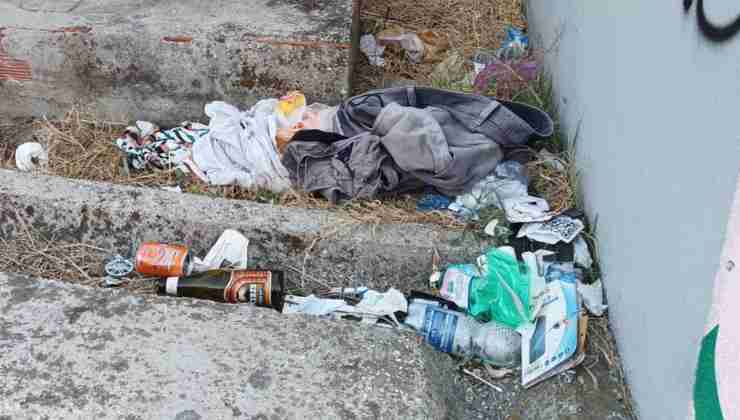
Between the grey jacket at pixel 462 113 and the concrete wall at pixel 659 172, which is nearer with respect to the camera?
the concrete wall at pixel 659 172

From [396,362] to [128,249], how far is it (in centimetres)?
114

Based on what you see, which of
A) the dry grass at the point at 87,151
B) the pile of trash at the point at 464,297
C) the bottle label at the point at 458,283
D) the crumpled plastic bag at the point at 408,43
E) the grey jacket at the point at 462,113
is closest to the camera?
the pile of trash at the point at 464,297

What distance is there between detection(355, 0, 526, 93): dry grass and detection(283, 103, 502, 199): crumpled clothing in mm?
1030

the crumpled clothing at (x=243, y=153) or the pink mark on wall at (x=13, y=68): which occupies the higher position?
the pink mark on wall at (x=13, y=68)

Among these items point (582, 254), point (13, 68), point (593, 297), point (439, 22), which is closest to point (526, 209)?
point (582, 254)

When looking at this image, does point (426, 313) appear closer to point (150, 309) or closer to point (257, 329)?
point (257, 329)

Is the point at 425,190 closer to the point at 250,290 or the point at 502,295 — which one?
the point at 502,295

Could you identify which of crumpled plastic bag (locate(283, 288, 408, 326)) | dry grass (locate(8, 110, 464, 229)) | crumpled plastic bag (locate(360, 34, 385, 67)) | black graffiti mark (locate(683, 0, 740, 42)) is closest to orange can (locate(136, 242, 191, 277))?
crumpled plastic bag (locate(283, 288, 408, 326))

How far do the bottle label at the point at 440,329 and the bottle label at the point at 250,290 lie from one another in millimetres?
516

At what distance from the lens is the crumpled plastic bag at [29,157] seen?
3043 millimetres

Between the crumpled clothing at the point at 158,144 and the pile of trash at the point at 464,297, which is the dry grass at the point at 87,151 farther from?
the pile of trash at the point at 464,297

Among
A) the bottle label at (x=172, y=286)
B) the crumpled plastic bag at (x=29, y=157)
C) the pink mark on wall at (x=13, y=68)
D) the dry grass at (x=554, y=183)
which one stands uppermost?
the pink mark on wall at (x=13, y=68)

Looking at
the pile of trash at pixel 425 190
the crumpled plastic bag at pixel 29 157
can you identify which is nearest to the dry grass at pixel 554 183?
the pile of trash at pixel 425 190

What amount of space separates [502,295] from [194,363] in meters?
0.95
